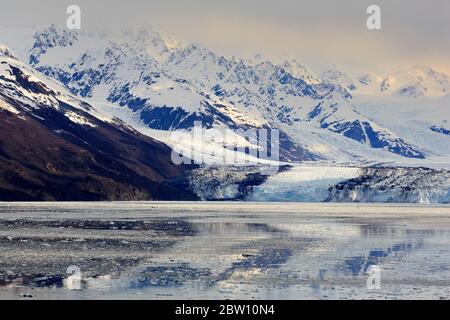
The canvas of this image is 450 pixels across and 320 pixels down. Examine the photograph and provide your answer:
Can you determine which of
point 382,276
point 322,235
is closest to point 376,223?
point 322,235

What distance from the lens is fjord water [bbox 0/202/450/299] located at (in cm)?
6322

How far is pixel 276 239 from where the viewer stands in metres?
109

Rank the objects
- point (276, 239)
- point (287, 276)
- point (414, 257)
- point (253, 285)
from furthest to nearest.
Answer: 1. point (276, 239)
2. point (414, 257)
3. point (287, 276)
4. point (253, 285)

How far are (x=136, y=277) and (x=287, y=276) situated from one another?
11.5 metres

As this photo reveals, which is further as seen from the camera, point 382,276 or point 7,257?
point 7,257

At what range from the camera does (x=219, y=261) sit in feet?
269

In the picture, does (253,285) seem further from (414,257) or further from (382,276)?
(414,257)

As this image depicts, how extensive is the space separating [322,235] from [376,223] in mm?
33028

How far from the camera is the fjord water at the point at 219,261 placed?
2489 inches

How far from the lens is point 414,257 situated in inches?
3450
